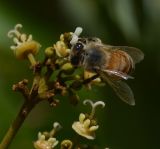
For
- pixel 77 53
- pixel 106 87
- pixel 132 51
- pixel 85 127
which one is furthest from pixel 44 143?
pixel 106 87

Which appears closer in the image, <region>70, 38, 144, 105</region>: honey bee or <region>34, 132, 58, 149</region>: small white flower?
<region>34, 132, 58, 149</region>: small white flower

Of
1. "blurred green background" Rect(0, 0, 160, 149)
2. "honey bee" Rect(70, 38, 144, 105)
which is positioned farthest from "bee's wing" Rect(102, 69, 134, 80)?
"blurred green background" Rect(0, 0, 160, 149)

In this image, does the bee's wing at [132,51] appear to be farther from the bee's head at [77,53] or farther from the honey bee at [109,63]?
the bee's head at [77,53]

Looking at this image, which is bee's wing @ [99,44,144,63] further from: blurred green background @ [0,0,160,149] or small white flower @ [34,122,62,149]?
blurred green background @ [0,0,160,149]

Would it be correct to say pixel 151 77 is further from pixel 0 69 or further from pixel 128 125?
pixel 0 69

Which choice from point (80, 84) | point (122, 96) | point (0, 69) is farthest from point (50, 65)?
point (0, 69)

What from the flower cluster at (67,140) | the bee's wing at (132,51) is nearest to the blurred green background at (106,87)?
the bee's wing at (132,51)
